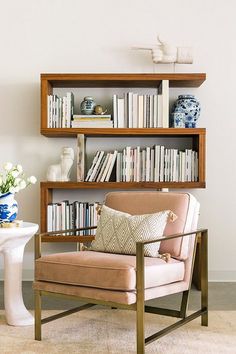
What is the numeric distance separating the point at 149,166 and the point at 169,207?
1268mm

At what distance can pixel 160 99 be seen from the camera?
453 cm

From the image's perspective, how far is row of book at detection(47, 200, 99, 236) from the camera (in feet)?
15.0

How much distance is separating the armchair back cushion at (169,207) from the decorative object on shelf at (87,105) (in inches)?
48.6

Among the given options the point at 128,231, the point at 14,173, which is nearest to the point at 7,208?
the point at 14,173

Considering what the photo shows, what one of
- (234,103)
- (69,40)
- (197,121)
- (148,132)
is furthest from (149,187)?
(69,40)

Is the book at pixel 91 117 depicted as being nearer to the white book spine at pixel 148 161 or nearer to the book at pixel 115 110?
the book at pixel 115 110

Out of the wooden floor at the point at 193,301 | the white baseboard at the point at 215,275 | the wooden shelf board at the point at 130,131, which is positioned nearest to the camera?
the wooden floor at the point at 193,301

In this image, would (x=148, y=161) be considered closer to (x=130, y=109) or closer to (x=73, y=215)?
(x=130, y=109)

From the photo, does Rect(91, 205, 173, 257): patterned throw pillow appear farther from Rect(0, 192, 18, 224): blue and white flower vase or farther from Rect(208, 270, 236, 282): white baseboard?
Rect(208, 270, 236, 282): white baseboard

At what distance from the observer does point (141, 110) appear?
4551 millimetres

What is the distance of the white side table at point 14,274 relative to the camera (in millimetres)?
3332

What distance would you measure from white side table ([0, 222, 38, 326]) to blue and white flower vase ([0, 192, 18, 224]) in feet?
0.40

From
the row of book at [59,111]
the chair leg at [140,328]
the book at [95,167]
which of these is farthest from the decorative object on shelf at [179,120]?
the chair leg at [140,328]

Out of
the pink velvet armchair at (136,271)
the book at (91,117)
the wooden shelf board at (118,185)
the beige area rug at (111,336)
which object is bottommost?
the beige area rug at (111,336)
